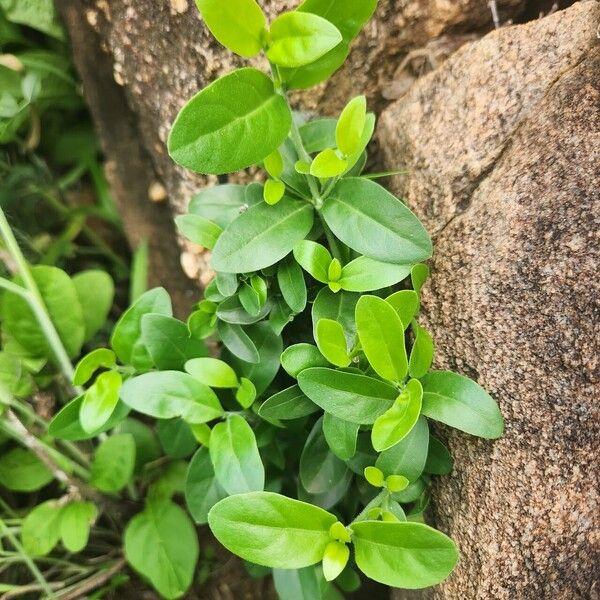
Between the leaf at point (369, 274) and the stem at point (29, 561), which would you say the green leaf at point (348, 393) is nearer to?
the leaf at point (369, 274)

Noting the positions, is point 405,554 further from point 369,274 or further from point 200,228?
point 200,228

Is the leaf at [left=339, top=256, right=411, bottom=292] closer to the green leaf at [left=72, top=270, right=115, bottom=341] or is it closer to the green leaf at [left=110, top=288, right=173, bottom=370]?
the green leaf at [left=110, top=288, right=173, bottom=370]

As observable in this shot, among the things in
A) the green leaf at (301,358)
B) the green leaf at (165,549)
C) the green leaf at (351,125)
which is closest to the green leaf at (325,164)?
the green leaf at (351,125)

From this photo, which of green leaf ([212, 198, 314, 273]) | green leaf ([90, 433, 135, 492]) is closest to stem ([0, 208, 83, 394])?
green leaf ([90, 433, 135, 492])

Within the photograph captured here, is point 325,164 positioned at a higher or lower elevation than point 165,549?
higher

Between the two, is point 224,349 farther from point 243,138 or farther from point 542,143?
point 542,143

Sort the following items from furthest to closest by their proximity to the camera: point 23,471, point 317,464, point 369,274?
point 23,471, point 317,464, point 369,274

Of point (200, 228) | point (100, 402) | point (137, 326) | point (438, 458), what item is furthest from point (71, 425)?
point (438, 458)

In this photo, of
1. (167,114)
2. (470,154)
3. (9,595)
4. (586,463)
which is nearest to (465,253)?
(470,154)
